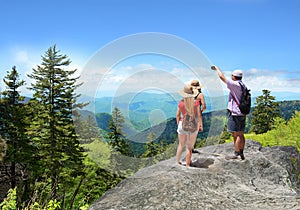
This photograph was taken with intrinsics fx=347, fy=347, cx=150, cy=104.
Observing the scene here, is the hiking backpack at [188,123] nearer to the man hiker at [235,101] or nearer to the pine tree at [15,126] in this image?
the man hiker at [235,101]

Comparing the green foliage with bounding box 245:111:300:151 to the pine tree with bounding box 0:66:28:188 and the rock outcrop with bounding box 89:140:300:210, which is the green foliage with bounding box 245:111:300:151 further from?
the pine tree with bounding box 0:66:28:188

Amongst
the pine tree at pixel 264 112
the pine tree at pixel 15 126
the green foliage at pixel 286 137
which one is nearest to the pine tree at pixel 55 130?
the pine tree at pixel 15 126

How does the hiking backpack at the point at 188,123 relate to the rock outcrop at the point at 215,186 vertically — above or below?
above

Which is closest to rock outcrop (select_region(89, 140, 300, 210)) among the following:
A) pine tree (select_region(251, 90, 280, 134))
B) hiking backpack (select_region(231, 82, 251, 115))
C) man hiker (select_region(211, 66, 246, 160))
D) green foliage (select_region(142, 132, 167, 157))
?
man hiker (select_region(211, 66, 246, 160))

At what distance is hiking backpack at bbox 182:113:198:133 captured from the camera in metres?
6.58

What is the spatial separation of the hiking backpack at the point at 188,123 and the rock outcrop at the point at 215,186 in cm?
75

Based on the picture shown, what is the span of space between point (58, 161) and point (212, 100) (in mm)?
23881

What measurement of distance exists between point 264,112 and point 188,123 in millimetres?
46523

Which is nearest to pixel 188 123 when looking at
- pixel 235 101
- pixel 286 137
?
pixel 235 101

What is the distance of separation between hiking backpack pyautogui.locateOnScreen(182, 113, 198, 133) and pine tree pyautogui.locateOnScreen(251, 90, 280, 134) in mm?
45028

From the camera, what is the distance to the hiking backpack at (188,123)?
658cm

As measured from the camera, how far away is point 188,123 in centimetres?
659

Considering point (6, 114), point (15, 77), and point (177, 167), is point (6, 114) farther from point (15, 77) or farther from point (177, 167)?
point (177, 167)

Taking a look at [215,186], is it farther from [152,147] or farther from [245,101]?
[152,147]
